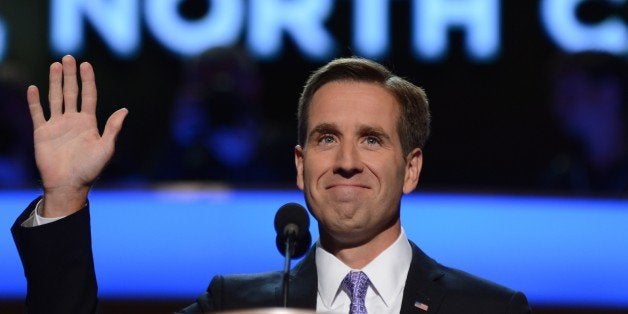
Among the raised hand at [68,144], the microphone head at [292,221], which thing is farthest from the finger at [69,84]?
the microphone head at [292,221]

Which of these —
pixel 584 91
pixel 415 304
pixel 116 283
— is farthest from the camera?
pixel 584 91

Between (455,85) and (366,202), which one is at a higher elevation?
(366,202)

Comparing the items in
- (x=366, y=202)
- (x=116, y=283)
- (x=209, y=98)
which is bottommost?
(x=116, y=283)

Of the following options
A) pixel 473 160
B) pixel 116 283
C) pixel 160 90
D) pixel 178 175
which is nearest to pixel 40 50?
pixel 160 90

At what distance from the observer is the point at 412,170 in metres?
2.93

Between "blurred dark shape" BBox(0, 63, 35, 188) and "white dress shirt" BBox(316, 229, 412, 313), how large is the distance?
2315 mm

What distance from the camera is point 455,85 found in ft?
17.7

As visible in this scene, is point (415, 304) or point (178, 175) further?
point (178, 175)

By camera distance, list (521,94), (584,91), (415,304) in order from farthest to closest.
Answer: (521,94), (584,91), (415,304)

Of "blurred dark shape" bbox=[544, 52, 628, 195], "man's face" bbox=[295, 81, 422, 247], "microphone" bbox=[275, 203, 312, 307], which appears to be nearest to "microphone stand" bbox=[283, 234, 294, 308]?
"microphone" bbox=[275, 203, 312, 307]

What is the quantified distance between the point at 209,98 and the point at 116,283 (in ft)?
3.24

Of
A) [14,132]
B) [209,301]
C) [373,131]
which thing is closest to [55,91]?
[209,301]

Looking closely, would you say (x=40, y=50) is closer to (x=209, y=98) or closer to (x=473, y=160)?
(x=209, y=98)

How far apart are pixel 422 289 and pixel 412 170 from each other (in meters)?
0.29
